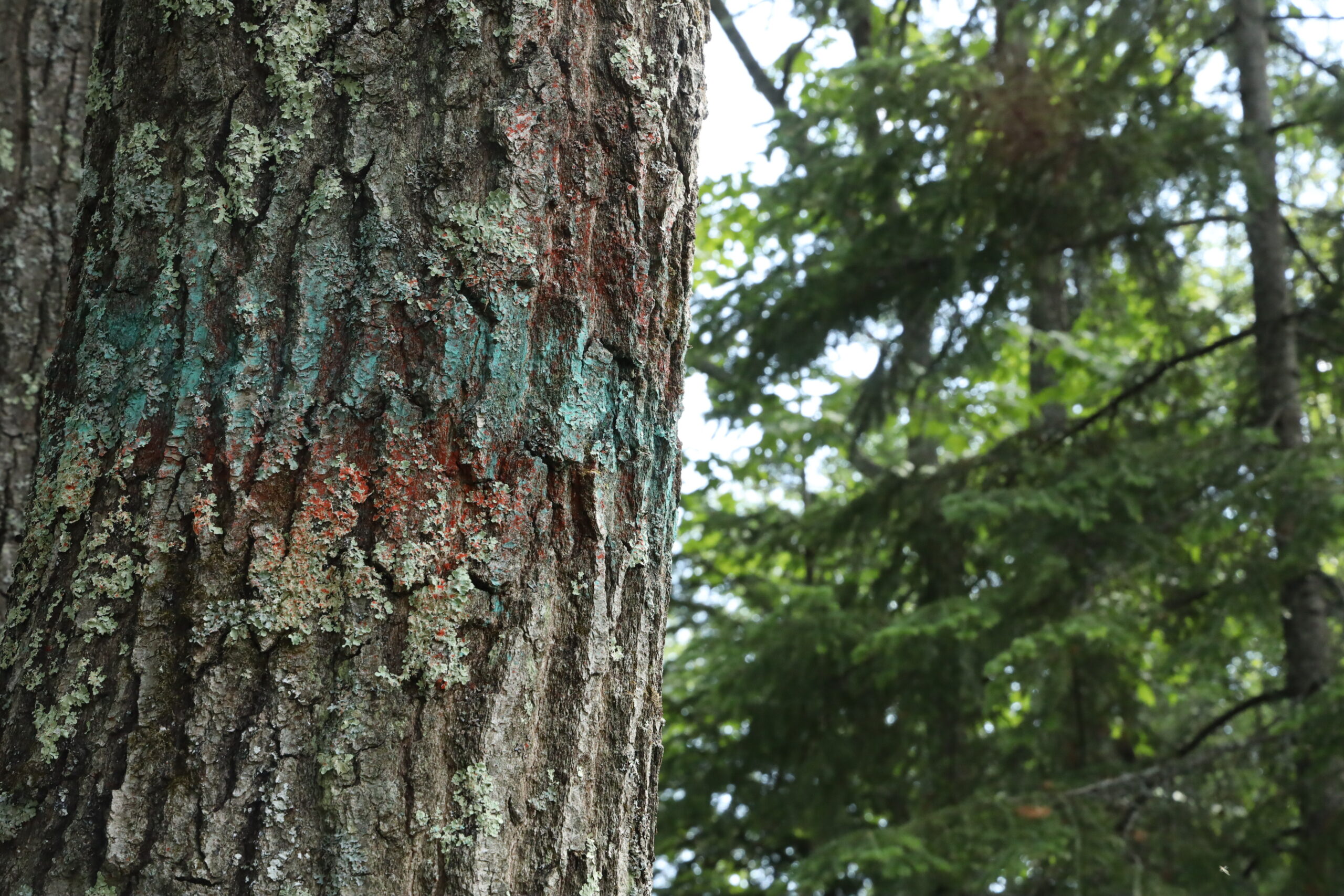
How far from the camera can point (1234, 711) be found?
505 cm

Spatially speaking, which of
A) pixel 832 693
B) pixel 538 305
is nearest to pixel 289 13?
pixel 538 305

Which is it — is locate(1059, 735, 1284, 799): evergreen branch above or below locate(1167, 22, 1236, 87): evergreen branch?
below

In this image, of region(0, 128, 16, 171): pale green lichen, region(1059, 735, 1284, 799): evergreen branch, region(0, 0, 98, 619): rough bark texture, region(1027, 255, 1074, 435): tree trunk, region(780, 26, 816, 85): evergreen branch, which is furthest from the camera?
region(780, 26, 816, 85): evergreen branch

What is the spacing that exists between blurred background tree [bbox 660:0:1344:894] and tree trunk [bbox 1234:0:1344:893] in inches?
0.7

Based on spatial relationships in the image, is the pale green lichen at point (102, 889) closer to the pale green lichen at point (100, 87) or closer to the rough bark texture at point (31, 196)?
the pale green lichen at point (100, 87)

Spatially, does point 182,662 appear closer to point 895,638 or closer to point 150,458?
point 150,458

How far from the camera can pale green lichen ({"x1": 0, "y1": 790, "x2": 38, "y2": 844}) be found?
101 centimetres

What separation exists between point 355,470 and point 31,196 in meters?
2.09

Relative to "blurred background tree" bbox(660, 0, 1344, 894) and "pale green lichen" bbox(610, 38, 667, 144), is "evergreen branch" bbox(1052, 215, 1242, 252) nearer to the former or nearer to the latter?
"blurred background tree" bbox(660, 0, 1344, 894)

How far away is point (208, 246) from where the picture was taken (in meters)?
1.10

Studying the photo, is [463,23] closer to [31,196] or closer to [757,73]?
[31,196]

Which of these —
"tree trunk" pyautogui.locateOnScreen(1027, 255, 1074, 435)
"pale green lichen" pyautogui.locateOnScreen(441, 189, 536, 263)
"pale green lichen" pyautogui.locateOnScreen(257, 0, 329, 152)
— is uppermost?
"tree trunk" pyautogui.locateOnScreen(1027, 255, 1074, 435)

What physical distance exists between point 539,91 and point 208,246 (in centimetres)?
37

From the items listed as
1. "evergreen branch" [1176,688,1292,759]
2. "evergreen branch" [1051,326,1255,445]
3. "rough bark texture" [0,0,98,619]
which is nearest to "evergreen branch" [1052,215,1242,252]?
"evergreen branch" [1051,326,1255,445]
